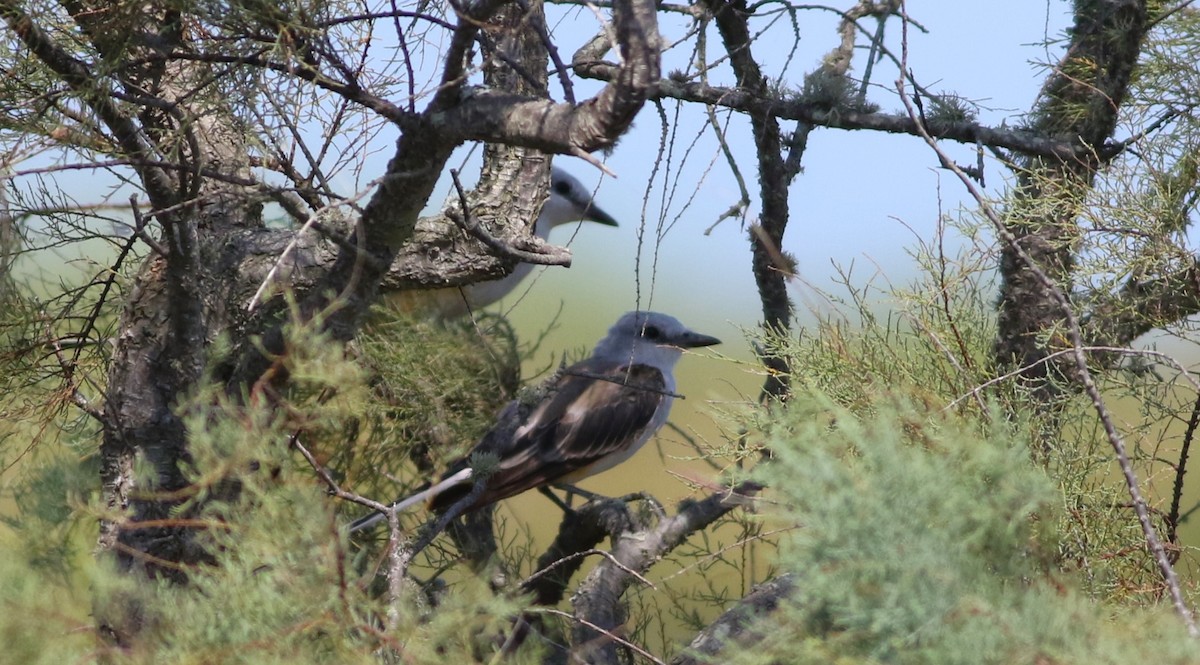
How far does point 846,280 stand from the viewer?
1662 mm

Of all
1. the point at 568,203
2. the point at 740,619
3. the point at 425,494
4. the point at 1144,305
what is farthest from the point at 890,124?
the point at 568,203

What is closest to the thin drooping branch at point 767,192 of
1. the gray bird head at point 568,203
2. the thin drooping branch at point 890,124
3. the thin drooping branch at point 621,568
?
the thin drooping branch at point 890,124

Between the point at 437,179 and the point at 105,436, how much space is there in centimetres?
74

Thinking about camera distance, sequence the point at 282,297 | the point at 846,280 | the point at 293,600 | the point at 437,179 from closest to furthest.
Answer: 1. the point at 293,600
2. the point at 437,179
3. the point at 846,280
4. the point at 282,297

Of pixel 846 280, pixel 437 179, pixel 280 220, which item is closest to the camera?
pixel 437 179

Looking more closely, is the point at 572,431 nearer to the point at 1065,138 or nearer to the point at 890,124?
the point at 890,124

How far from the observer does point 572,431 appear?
2512 millimetres

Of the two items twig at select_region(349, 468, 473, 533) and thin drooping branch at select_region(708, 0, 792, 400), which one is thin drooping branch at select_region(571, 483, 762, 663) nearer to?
thin drooping branch at select_region(708, 0, 792, 400)

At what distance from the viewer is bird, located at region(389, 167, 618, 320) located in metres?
2.11

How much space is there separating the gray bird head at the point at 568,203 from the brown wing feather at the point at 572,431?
1.21 feet

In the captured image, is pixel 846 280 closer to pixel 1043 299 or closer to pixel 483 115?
pixel 1043 299

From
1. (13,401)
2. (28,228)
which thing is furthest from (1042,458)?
(13,401)

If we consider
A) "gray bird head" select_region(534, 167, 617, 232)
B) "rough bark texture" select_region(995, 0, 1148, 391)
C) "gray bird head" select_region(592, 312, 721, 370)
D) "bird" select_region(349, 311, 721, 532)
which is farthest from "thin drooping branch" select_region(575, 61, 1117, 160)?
"gray bird head" select_region(534, 167, 617, 232)

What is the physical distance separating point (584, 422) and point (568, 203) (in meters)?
0.62
